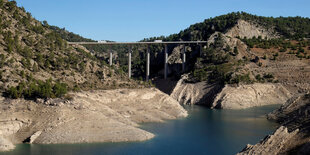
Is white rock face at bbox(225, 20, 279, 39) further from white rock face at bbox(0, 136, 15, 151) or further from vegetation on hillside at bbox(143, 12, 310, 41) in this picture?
white rock face at bbox(0, 136, 15, 151)

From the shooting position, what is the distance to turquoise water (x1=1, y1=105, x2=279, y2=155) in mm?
45094

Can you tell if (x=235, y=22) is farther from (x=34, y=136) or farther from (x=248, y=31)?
(x=34, y=136)

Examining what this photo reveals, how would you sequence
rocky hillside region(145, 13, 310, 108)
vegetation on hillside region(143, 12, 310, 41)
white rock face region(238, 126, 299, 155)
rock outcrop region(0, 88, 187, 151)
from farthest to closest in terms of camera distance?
1. vegetation on hillside region(143, 12, 310, 41)
2. rocky hillside region(145, 13, 310, 108)
3. rock outcrop region(0, 88, 187, 151)
4. white rock face region(238, 126, 299, 155)

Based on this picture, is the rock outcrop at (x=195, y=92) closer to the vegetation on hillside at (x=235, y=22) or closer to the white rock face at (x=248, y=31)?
the white rock face at (x=248, y=31)

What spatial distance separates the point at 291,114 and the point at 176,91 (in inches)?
1896

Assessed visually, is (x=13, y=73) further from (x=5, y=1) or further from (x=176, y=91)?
(x=176, y=91)

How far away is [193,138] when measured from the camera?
54500mm

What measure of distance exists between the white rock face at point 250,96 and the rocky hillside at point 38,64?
2629cm

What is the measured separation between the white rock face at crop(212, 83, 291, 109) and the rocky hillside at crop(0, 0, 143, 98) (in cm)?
2629

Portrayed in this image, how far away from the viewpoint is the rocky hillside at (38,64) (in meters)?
54.9

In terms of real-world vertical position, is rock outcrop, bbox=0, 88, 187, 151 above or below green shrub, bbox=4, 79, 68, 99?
below

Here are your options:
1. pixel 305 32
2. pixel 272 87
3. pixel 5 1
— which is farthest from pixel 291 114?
pixel 305 32

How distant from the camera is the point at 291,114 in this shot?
64.9 meters

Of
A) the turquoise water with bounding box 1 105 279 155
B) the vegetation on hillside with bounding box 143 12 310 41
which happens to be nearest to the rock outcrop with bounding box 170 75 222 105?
the turquoise water with bounding box 1 105 279 155
